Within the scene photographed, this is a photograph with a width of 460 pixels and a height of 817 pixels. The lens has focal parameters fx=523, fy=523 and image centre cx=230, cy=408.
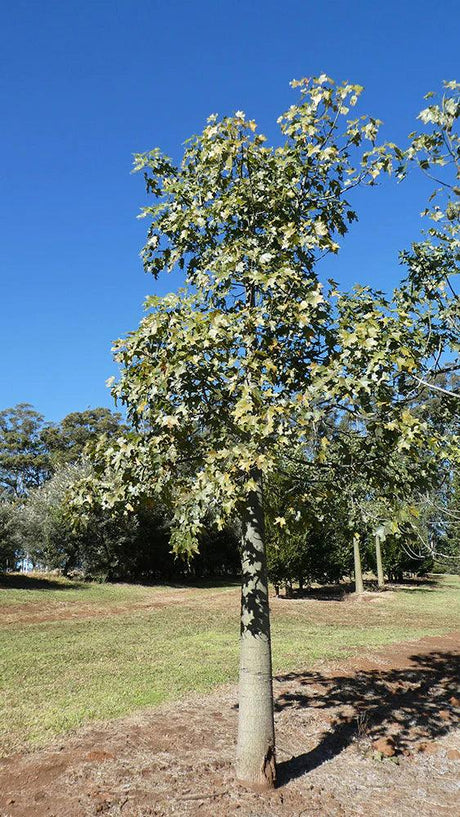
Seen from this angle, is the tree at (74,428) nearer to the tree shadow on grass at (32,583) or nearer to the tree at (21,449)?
the tree at (21,449)

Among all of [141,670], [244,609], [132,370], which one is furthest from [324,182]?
[141,670]

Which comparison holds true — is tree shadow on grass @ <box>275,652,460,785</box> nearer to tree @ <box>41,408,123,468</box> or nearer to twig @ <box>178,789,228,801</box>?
twig @ <box>178,789,228,801</box>

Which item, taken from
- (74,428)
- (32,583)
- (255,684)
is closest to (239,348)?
(255,684)

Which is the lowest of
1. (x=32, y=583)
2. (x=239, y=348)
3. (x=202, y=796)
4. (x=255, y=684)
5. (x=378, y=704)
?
(x=378, y=704)

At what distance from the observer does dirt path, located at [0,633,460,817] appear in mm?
4652

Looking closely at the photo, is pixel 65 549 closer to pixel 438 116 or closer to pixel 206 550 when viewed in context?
pixel 206 550

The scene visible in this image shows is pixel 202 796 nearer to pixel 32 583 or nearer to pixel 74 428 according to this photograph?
pixel 32 583

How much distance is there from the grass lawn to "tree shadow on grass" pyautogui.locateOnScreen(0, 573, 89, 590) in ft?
0.54

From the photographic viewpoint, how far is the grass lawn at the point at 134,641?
7.48 m

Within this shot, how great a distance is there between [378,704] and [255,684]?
143 inches

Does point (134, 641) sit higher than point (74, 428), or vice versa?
point (74, 428)

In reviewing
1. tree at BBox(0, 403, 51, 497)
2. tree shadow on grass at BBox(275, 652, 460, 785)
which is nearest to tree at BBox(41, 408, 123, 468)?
tree at BBox(0, 403, 51, 497)

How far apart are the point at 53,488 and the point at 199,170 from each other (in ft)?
91.1

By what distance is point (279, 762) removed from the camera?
221 inches
